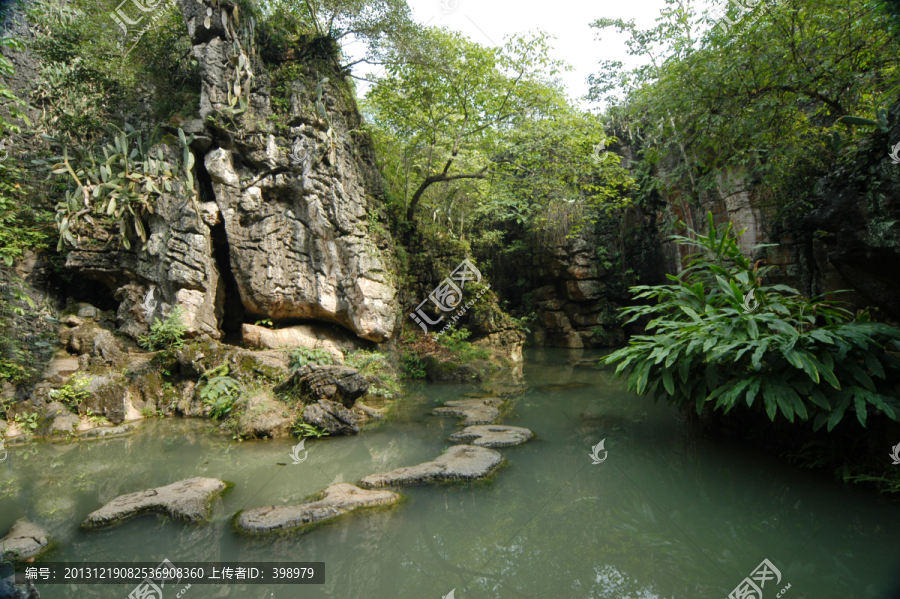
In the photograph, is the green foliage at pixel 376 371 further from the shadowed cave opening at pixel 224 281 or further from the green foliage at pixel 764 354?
the green foliage at pixel 764 354

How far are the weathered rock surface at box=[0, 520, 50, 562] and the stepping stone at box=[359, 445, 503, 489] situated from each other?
2.35 metres

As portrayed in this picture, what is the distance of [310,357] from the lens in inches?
313

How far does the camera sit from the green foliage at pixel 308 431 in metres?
5.80

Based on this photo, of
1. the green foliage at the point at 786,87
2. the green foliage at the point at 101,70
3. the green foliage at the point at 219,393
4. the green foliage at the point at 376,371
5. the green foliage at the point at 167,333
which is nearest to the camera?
the green foliage at the point at 786,87

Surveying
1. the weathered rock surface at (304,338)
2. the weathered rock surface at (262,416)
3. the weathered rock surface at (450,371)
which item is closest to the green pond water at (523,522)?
the weathered rock surface at (262,416)

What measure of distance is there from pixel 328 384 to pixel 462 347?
5.09 metres

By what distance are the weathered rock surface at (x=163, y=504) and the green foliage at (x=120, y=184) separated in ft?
20.5

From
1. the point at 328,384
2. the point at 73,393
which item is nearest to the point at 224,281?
the point at 73,393

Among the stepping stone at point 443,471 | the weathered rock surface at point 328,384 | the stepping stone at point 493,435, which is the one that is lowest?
the stepping stone at point 493,435

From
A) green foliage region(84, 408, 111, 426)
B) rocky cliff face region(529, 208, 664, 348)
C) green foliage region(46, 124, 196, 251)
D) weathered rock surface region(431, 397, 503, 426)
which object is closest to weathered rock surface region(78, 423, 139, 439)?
green foliage region(84, 408, 111, 426)

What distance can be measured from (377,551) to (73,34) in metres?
12.6

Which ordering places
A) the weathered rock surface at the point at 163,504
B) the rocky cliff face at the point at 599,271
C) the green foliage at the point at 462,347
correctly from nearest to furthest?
the weathered rock surface at the point at 163,504
the green foliage at the point at 462,347
the rocky cliff face at the point at 599,271

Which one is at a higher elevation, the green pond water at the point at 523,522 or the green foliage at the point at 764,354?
the green foliage at the point at 764,354

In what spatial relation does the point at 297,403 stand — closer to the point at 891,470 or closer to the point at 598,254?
the point at 891,470
